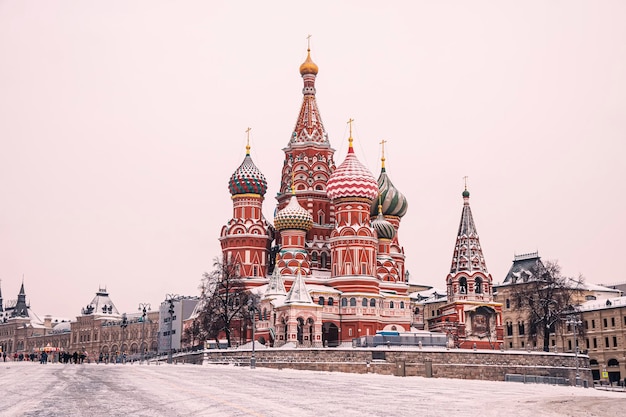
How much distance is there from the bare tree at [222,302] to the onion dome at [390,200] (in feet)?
62.0

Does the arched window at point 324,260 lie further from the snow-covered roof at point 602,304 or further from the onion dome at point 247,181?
the snow-covered roof at point 602,304

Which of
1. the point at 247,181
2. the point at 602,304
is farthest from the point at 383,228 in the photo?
the point at 602,304

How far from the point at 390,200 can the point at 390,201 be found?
108 millimetres

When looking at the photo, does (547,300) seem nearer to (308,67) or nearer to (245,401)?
(308,67)

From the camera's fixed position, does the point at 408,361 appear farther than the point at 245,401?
Yes

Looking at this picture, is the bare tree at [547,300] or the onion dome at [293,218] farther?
the onion dome at [293,218]

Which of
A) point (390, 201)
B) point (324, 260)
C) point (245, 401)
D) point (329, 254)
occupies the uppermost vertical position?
point (390, 201)

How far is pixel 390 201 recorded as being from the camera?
274 feet

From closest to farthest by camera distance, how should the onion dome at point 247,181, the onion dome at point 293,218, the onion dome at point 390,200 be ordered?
the onion dome at point 293,218 → the onion dome at point 247,181 → the onion dome at point 390,200

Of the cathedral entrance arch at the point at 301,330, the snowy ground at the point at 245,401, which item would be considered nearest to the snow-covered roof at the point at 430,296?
the cathedral entrance arch at the point at 301,330

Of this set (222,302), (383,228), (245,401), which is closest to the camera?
(245,401)

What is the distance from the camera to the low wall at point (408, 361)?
53.1 m

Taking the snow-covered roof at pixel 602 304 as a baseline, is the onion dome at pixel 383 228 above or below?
above

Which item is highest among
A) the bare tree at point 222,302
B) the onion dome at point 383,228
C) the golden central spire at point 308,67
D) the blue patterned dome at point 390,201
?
the golden central spire at point 308,67
